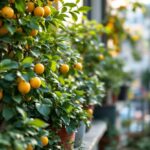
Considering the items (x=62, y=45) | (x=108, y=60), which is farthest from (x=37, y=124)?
(x=108, y=60)

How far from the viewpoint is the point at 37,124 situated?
4.48 ft

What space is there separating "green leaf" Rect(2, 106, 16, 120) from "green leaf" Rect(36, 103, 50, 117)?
18 cm

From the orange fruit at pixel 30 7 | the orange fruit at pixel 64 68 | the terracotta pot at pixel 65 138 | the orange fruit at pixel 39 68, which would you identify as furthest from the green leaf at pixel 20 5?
the terracotta pot at pixel 65 138

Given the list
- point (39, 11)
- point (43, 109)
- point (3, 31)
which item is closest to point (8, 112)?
point (43, 109)

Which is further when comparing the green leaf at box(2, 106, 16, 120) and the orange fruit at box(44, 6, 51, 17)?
the orange fruit at box(44, 6, 51, 17)

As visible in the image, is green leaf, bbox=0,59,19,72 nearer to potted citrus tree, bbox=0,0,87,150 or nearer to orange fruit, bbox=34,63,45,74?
potted citrus tree, bbox=0,0,87,150

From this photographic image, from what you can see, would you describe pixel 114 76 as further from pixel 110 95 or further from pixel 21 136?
pixel 21 136

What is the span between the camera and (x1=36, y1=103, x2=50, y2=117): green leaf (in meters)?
1.62

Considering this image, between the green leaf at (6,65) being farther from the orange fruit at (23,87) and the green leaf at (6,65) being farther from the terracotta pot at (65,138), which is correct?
the terracotta pot at (65,138)

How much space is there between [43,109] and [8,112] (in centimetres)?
21

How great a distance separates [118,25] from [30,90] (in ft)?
12.1

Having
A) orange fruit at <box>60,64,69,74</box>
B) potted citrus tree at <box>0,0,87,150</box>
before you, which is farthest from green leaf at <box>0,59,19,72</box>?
orange fruit at <box>60,64,69,74</box>

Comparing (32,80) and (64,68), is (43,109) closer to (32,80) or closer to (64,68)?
(32,80)

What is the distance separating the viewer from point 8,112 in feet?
4.78
